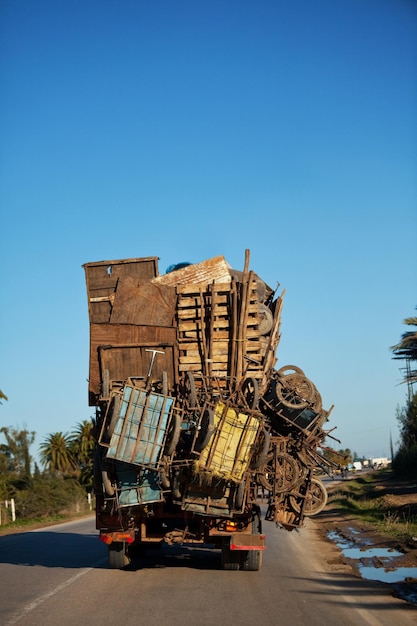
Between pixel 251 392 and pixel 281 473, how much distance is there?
164 cm

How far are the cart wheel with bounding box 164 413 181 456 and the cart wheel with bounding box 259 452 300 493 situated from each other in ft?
6.63

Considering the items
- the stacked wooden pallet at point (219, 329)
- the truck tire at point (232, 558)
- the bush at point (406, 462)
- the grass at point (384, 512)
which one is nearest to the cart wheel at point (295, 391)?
the stacked wooden pallet at point (219, 329)

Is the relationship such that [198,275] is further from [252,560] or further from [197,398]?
[252,560]

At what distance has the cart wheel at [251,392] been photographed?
11812 millimetres

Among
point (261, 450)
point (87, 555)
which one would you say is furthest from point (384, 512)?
point (261, 450)

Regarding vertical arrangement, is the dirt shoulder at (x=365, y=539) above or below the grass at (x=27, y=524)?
above

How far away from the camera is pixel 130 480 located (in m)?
11.7

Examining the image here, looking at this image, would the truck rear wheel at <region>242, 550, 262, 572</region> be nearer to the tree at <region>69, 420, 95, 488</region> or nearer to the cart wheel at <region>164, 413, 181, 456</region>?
the cart wheel at <region>164, 413, 181, 456</region>

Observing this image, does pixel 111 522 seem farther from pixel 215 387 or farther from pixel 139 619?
pixel 139 619

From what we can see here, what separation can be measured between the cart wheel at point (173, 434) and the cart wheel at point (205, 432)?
32 cm

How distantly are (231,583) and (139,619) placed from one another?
3320 mm

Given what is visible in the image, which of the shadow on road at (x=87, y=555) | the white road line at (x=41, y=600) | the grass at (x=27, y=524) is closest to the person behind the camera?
the white road line at (x=41, y=600)

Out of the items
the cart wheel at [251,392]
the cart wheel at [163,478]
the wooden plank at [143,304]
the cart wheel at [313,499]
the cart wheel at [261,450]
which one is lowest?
the cart wheel at [313,499]

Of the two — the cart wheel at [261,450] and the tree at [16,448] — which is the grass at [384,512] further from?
the tree at [16,448]
